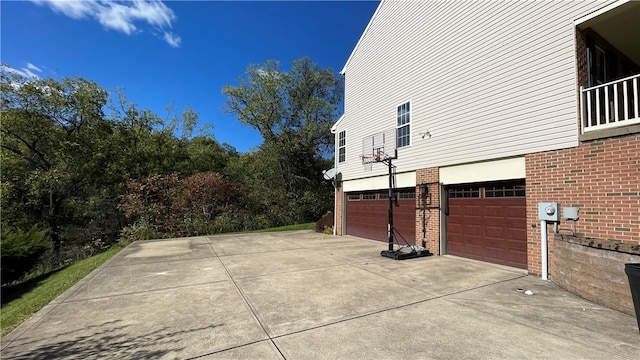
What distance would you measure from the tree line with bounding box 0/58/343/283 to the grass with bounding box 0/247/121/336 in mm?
1088

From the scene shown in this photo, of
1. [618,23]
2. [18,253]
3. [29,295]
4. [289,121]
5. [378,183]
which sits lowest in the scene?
[29,295]

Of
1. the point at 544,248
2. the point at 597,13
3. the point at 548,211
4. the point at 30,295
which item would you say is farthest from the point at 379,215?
the point at 30,295

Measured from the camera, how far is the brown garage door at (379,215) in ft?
34.1

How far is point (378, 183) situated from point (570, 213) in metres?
6.70

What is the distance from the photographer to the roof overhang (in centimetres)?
565

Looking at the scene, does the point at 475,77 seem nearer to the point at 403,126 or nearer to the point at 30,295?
the point at 403,126

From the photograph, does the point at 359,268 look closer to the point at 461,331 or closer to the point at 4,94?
the point at 461,331

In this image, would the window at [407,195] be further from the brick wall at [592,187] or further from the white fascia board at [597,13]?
the white fascia board at [597,13]

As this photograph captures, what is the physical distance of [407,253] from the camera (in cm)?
834

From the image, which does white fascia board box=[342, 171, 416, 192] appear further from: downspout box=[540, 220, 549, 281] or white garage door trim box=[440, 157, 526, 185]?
downspout box=[540, 220, 549, 281]

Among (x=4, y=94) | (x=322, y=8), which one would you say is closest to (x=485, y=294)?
(x=322, y=8)

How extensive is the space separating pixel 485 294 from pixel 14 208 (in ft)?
77.4

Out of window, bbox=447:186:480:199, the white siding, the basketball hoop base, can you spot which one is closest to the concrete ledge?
the white siding

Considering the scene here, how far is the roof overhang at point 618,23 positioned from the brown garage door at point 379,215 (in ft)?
19.3
